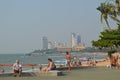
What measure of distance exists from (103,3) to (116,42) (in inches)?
740

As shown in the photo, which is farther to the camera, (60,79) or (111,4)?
(111,4)

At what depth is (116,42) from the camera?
134ft

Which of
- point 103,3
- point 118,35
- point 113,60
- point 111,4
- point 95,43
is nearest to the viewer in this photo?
point 113,60

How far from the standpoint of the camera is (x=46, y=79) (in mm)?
22500

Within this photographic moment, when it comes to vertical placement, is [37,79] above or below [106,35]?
below

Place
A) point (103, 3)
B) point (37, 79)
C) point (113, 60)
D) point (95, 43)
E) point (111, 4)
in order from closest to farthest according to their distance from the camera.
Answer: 1. point (37, 79)
2. point (113, 60)
3. point (95, 43)
4. point (111, 4)
5. point (103, 3)

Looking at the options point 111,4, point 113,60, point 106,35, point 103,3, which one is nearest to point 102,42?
point 106,35

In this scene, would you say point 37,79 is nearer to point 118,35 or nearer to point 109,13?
point 118,35

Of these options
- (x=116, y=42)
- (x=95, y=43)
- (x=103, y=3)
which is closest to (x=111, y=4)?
(x=103, y=3)

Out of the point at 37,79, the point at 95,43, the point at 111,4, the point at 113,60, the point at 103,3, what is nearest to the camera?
the point at 37,79

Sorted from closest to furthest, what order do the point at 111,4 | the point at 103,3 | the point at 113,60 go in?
the point at 113,60 < the point at 111,4 < the point at 103,3

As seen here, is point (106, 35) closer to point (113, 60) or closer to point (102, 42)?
point (102, 42)

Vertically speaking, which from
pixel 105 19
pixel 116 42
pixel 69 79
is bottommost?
pixel 69 79

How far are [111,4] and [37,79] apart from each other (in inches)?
1288
